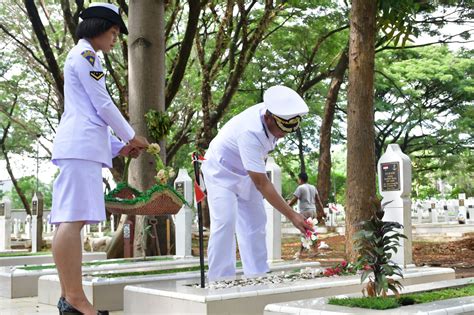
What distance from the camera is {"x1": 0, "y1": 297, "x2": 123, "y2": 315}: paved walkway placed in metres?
6.86

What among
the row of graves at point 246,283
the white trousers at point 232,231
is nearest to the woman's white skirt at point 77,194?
the row of graves at point 246,283

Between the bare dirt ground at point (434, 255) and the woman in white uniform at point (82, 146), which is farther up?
the woman in white uniform at point (82, 146)

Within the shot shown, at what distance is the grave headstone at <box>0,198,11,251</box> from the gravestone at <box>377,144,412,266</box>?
46.0 feet

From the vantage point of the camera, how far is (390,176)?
8445 mm

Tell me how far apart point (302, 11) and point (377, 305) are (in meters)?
17.5

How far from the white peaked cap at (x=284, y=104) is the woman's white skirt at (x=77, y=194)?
1.76 meters

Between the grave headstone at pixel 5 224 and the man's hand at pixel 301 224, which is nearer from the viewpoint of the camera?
the man's hand at pixel 301 224

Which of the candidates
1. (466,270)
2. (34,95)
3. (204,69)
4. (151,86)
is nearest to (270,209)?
(151,86)

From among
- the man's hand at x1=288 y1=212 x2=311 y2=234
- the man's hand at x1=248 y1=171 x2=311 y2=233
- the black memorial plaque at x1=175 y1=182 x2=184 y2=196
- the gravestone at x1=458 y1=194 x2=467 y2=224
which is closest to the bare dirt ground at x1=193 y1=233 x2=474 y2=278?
the black memorial plaque at x1=175 y1=182 x2=184 y2=196

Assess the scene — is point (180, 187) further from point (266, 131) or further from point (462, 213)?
point (462, 213)

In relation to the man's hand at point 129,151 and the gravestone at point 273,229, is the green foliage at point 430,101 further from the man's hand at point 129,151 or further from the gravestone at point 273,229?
the man's hand at point 129,151

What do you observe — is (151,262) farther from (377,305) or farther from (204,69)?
(204,69)

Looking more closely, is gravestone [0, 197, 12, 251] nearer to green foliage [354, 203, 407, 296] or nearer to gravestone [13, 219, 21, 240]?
gravestone [13, 219, 21, 240]

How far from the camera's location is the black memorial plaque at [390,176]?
8352mm
